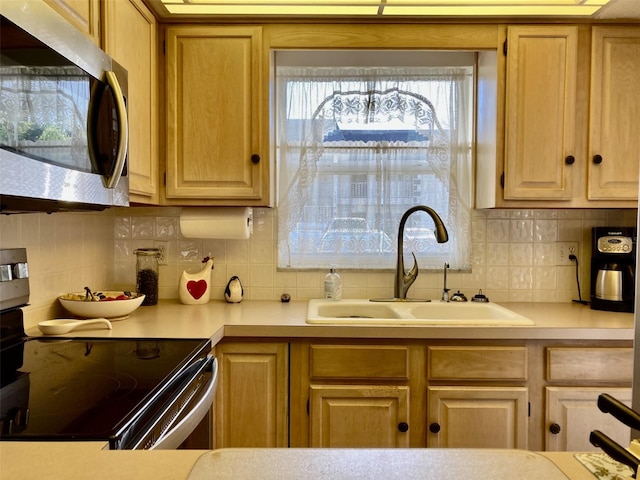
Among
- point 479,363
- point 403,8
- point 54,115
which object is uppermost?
point 403,8

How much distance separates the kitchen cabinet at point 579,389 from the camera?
5.66ft

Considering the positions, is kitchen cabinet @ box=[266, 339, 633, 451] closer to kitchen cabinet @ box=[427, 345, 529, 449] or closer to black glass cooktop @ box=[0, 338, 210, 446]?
kitchen cabinet @ box=[427, 345, 529, 449]

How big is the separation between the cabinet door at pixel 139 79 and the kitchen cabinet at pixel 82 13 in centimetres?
5

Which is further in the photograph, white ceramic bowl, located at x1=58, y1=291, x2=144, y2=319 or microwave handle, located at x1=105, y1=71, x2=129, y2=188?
white ceramic bowl, located at x1=58, y1=291, x2=144, y2=319

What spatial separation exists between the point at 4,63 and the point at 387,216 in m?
1.76

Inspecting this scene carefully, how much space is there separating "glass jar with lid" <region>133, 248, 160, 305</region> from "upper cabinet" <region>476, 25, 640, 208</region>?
1617 millimetres

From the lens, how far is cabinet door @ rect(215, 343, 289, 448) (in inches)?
69.0

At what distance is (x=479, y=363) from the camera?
5.71 feet

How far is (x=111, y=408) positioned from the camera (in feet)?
2.99

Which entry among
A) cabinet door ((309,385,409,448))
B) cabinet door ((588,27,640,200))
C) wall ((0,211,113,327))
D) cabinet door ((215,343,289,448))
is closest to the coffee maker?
cabinet door ((588,27,640,200))

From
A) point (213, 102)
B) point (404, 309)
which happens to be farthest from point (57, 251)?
point (404, 309)

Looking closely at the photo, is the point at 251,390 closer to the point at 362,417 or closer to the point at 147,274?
the point at 362,417

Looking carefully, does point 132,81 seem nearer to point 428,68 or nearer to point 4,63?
point 4,63

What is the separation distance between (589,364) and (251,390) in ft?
4.21
